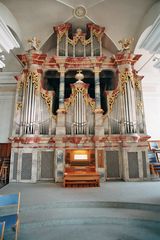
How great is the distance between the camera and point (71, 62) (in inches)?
Answer: 281

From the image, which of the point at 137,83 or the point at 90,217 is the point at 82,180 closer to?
the point at 90,217

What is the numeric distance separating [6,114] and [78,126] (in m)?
4.17

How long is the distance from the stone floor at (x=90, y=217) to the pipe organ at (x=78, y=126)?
6.87 feet

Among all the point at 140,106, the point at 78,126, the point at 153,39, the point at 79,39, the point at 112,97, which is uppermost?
the point at 79,39

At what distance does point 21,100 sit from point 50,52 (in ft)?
10.5

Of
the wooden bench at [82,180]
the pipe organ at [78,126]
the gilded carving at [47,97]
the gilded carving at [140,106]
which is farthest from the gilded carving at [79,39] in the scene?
the wooden bench at [82,180]

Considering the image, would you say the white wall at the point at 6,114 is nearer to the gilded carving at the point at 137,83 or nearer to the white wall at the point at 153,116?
the gilded carving at the point at 137,83

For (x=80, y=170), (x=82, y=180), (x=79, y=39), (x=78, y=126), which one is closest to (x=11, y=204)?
(x=82, y=180)

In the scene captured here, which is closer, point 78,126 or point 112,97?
point 78,126

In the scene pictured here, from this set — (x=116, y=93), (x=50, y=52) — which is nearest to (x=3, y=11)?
(x=50, y=52)

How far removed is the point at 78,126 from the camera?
6480 millimetres

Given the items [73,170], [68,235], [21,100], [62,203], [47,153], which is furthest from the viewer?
[21,100]

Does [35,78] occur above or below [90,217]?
above

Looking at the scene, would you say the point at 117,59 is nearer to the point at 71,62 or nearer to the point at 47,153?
the point at 71,62
